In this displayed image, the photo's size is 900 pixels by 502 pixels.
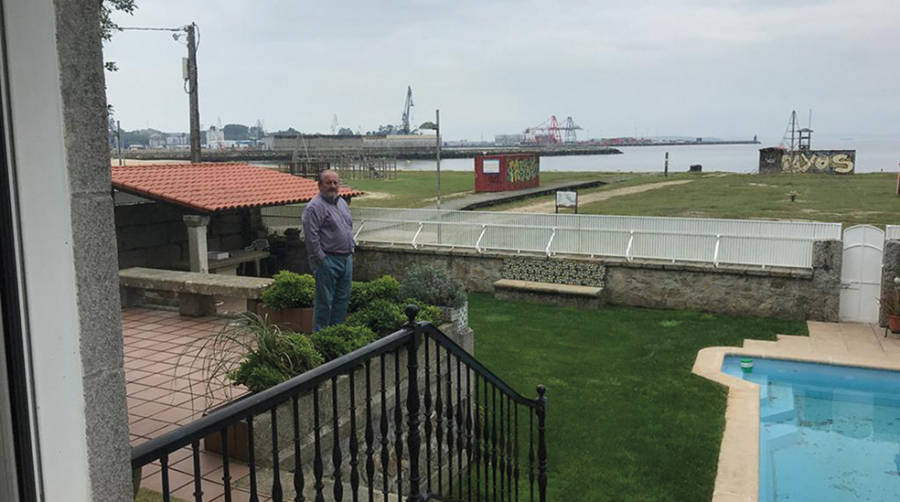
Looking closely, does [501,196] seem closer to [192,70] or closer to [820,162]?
[192,70]

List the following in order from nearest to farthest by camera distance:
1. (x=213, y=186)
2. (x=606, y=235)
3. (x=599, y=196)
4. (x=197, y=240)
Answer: (x=197, y=240) → (x=213, y=186) → (x=606, y=235) → (x=599, y=196)

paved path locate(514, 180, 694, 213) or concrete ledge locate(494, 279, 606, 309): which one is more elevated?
paved path locate(514, 180, 694, 213)

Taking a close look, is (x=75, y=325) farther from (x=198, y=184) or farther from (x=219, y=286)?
(x=198, y=184)

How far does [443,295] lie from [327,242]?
192cm

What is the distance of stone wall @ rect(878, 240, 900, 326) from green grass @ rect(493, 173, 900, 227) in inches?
402

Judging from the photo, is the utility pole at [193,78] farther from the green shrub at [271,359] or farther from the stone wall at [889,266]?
the stone wall at [889,266]

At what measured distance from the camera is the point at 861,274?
41.9 ft

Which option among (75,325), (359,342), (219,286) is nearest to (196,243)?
(219,286)

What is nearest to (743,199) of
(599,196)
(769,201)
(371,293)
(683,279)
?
(769,201)

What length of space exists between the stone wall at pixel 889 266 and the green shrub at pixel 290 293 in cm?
979

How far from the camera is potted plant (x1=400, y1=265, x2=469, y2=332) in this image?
8898 millimetres

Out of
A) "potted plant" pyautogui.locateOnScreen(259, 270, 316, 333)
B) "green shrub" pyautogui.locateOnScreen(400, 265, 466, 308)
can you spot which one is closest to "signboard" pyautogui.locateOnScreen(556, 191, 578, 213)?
"green shrub" pyautogui.locateOnScreen(400, 265, 466, 308)

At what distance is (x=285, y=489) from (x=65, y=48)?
149 inches

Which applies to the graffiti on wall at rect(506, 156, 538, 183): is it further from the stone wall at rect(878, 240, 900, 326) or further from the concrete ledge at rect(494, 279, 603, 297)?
the stone wall at rect(878, 240, 900, 326)
